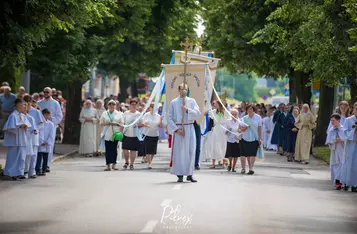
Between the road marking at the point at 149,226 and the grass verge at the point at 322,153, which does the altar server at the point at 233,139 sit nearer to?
the grass verge at the point at 322,153

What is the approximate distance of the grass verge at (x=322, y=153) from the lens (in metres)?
32.2

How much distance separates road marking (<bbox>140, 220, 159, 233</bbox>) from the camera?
38.3 feet

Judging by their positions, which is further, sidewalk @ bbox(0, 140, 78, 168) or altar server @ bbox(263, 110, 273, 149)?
altar server @ bbox(263, 110, 273, 149)

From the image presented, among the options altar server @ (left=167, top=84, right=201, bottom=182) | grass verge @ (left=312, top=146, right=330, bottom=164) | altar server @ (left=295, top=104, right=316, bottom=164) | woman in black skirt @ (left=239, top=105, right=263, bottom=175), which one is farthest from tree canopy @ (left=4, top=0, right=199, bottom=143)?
grass verge @ (left=312, top=146, right=330, bottom=164)

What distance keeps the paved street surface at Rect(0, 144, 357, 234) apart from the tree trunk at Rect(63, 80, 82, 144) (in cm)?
1504

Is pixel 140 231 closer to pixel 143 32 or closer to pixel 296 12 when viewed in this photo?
pixel 296 12

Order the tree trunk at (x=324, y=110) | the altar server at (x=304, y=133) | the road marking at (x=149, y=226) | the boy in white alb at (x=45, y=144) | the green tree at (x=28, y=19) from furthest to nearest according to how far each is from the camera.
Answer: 1. the tree trunk at (x=324, y=110)
2. the altar server at (x=304, y=133)
3. the boy in white alb at (x=45, y=144)
4. the green tree at (x=28, y=19)
5. the road marking at (x=149, y=226)

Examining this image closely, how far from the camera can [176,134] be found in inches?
797

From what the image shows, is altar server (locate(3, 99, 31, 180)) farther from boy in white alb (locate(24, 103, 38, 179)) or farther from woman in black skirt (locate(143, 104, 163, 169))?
woman in black skirt (locate(143, 104, 163, 169))

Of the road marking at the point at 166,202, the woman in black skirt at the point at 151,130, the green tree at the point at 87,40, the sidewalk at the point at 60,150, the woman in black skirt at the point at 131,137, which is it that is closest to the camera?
the road marking at the point at 166,202

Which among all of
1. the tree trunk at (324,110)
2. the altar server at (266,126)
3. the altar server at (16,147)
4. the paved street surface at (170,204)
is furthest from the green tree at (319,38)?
the altar server at (266,126)

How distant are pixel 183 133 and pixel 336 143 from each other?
323cm

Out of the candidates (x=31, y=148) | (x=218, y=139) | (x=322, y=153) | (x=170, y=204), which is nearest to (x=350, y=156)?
(x=170, y=204)

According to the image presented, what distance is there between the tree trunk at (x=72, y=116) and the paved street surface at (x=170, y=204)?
15.0 meters
